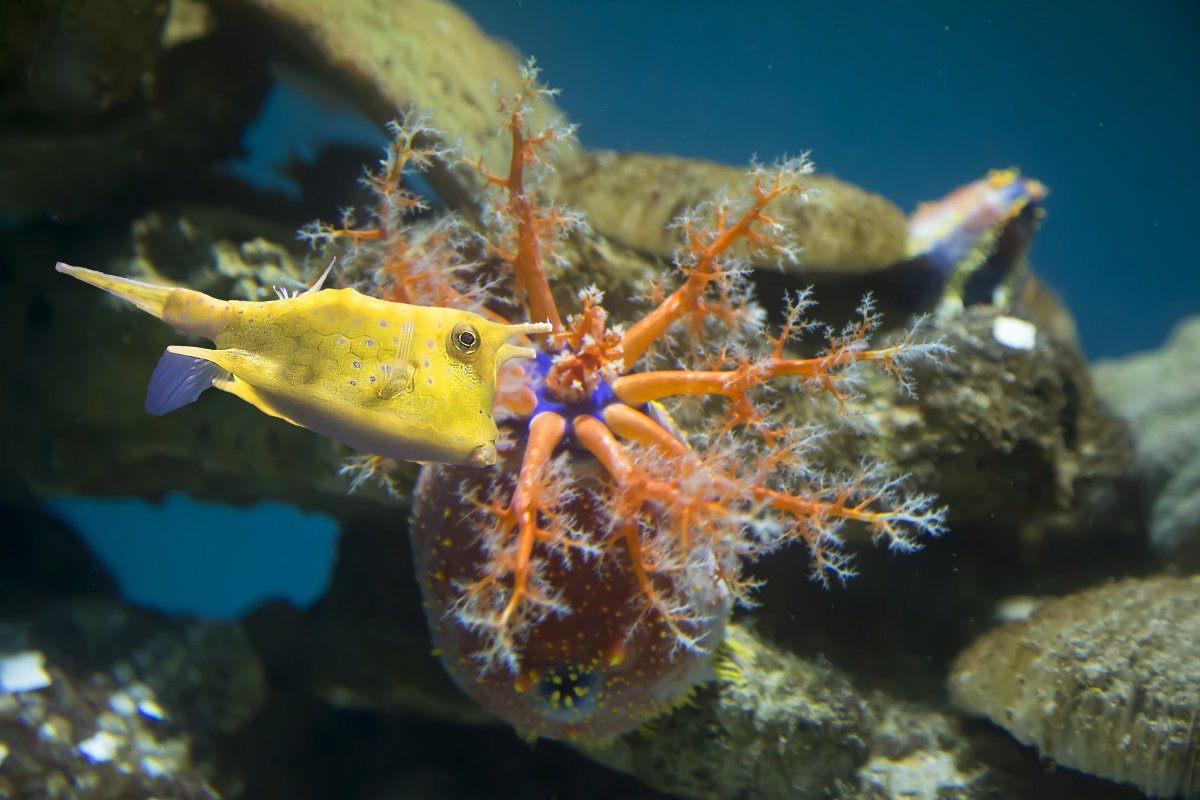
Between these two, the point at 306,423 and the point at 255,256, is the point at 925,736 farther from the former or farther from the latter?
the point at 255,256

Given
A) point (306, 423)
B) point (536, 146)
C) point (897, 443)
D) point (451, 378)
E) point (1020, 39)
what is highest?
point (1020, 39)

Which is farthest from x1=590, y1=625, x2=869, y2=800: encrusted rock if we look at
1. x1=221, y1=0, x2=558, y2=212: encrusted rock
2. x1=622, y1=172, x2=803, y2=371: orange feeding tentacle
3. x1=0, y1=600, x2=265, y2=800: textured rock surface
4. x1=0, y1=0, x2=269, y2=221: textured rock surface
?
x1=0, y1=0, x2=269, y2=221: textured rock surface

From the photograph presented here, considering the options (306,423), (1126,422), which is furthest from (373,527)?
(1126,422)

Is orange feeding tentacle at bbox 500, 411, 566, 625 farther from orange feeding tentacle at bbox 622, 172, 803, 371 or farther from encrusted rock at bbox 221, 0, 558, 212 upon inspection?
encrusted rock at bbox 221, 0, 558, 212

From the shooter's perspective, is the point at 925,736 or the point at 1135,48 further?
the point at 1135,48

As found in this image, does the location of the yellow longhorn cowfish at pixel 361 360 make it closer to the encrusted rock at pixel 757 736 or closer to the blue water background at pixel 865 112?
the blue water background at pixel 865 112

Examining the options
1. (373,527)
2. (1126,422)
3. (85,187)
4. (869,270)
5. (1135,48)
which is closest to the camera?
(869,270)

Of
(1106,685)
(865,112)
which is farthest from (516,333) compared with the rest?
(865,112)

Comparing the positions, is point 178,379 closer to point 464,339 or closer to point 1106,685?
point 464,339
